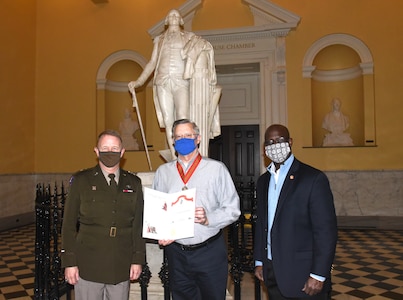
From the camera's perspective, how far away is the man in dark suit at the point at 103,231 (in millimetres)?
2109

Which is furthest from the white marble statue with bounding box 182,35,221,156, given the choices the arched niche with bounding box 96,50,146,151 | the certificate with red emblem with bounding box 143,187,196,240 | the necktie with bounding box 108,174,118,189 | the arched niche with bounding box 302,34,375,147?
the arched niche with bounding box 96,50,146,151

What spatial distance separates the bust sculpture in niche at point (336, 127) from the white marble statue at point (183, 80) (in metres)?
5.52

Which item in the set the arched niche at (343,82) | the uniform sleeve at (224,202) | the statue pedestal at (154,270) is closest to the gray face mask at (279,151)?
the uniform sleeve at (224,202)

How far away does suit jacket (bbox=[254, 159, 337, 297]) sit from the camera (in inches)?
78.4

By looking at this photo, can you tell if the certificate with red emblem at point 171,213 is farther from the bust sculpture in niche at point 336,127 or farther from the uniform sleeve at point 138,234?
the bust sculpture in niche at point 336,127

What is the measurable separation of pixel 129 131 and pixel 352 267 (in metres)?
6.95

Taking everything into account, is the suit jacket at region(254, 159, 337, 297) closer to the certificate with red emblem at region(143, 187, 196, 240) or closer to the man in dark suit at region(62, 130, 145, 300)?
the certificate with red emblem at region(143, 187, 196, 240)

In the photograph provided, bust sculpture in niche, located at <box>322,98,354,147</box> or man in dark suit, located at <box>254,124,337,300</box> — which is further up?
bust sculpture in niche, located at <box>322,98,354,147</box>

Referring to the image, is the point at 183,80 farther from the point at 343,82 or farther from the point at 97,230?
the point at 343,82

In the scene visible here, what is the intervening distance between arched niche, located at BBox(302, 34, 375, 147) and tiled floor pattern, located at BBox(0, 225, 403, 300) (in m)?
2.54

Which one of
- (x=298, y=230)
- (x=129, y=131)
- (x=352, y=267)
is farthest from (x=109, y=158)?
(x=129, y=131)

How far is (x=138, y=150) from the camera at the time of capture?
9969 mm

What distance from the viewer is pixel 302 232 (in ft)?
6.72

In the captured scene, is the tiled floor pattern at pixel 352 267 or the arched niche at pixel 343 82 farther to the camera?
the arched niche at pixel 343 82
